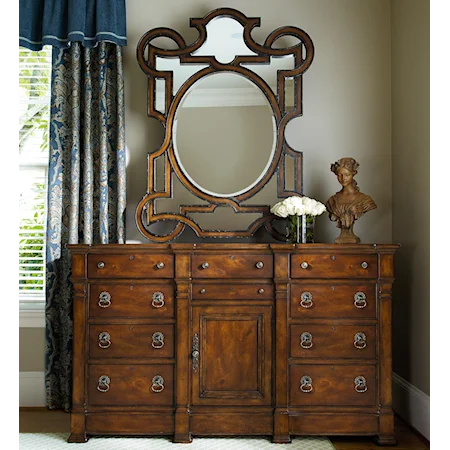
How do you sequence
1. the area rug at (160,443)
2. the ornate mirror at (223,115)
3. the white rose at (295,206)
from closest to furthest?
the area rug at (160,443)
the white rose at (295,206)
the ornate mirror at (223,115)

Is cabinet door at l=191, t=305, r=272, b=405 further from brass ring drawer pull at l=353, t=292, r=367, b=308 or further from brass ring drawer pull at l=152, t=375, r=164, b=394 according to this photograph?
brass ring drawer pull at l=353, t=292, r=367, b=308

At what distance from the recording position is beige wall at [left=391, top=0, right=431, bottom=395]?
2.72 m

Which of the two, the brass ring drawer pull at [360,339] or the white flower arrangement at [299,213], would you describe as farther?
the white flower arrangement at [299,213]

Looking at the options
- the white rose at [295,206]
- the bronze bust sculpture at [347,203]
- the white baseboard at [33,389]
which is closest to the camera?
the white rose at [295,206]

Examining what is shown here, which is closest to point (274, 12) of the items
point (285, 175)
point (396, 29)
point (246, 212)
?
point (396, 29)

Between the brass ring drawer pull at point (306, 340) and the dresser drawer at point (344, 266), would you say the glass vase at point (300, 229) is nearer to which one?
the dresser drawer at point (344, 266)

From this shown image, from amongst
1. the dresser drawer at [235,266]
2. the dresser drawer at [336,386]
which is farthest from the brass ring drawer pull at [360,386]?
the dresser drawer at [235,266]

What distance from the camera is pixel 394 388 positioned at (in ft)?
10.2

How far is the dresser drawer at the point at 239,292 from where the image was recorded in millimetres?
2633

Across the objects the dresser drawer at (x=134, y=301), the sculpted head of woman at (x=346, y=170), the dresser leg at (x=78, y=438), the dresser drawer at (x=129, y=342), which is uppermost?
the sculpted head of woman at (x=346, y=170)

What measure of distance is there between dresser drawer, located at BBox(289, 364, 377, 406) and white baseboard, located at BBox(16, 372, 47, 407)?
1.58 meters

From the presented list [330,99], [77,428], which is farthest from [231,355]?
[330,99]

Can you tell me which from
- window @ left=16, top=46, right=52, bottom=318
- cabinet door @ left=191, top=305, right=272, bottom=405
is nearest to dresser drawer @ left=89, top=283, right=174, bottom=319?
cabinet door @ left=191, top=305, right=272, bottom=405
